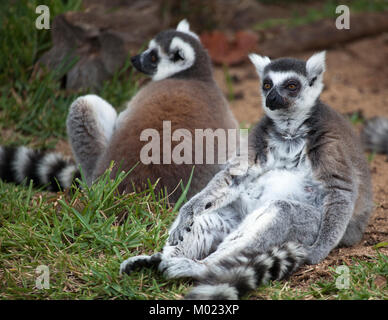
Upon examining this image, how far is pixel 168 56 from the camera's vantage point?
5.70 m

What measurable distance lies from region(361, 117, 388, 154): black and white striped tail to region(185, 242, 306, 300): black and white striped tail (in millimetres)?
3220

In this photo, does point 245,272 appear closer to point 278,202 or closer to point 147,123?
point 278,202

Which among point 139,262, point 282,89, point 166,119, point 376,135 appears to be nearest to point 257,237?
point 139,262

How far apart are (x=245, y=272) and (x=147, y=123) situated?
1999 millimetres

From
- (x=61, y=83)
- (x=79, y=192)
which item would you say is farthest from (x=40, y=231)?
(x=61, y=83)

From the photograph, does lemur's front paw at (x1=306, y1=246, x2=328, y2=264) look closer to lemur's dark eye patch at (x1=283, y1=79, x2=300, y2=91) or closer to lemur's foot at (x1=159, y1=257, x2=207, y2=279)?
lemur's foot at (x1=159, y1=257, x2=207, y2=279)

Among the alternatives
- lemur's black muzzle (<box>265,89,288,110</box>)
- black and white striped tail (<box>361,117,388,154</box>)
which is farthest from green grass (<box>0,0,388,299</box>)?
black and white striped tail (<box>361,117,388,154</box>)

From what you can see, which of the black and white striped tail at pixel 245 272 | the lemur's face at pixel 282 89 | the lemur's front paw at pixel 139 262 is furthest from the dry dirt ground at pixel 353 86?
the lemur's front paw at pixel 139 262

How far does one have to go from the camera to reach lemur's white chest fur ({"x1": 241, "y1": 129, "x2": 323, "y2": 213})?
3.88m

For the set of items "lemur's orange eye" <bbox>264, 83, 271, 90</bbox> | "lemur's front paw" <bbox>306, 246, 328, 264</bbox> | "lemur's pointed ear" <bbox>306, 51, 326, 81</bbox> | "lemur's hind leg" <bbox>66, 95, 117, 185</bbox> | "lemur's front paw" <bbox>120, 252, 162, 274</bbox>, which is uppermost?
"lemur's pointed ear" <bbox>306, 51, 326, 81</bbox>

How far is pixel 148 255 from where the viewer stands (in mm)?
3666

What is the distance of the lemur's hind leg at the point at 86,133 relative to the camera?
207 inches
